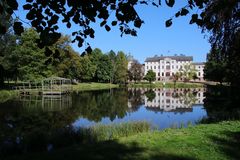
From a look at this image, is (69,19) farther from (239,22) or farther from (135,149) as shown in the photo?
(239,22)

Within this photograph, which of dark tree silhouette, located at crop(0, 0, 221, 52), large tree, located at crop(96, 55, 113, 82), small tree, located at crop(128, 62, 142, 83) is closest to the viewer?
A: dark tree silhouette, located at crop(0, 0, 221, 52)

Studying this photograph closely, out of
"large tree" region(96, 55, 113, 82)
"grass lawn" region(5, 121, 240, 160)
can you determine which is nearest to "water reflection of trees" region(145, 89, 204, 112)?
"grass lawn" region(5, 121, 240, 160)

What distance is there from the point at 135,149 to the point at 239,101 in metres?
18.4

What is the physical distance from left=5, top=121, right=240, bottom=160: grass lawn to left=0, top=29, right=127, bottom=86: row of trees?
16.8 m

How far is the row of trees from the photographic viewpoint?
45406 millimetres

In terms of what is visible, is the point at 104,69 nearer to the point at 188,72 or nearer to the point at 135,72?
the point at 135,72

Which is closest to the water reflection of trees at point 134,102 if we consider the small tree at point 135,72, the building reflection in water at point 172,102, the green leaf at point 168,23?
the building reflection in water at point 172,102

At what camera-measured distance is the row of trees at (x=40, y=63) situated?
1788 inches

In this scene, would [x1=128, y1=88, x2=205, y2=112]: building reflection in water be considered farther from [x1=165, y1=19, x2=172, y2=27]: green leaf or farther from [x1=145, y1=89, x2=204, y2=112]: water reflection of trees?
[x1=165, y1=19, x2=172, y2=27]: green leaf

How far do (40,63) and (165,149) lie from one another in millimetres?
42776

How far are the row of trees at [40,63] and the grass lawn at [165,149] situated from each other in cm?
1681

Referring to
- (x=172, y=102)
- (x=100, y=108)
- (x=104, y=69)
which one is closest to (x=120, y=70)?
(x=104, y=69)

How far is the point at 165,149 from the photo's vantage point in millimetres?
8109

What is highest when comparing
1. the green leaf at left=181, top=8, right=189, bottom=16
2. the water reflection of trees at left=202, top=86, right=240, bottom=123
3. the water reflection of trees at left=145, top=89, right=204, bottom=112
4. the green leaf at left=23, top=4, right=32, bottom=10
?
the green leaf at left=181, top=8, right=189, bottom=16
